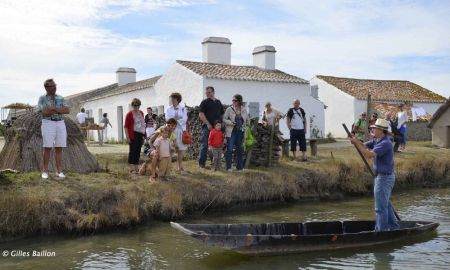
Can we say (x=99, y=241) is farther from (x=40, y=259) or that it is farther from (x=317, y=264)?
(x=317, y=264)

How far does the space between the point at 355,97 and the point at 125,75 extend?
1581 cm

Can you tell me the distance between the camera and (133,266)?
8.59m

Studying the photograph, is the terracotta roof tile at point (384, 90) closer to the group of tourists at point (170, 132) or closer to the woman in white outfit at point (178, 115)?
the group of tourists at point (170, 132)

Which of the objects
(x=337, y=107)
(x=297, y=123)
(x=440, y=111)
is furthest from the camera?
(x=337, y=107)

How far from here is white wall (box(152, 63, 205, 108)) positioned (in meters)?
24.6

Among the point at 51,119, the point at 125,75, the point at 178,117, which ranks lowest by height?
the point at 51,119

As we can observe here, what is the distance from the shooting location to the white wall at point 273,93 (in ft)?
81.8

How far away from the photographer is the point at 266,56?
1167 inches

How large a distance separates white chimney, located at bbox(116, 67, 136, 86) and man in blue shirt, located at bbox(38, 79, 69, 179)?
25.0m

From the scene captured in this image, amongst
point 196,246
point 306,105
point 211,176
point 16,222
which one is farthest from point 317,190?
point 306,105

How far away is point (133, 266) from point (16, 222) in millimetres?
2790

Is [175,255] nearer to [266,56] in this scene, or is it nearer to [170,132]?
[170,132]

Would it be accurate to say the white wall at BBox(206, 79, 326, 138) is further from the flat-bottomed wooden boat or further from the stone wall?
the flat-bottomed wooden boat

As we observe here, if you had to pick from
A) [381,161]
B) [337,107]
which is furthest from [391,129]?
[337,107]
